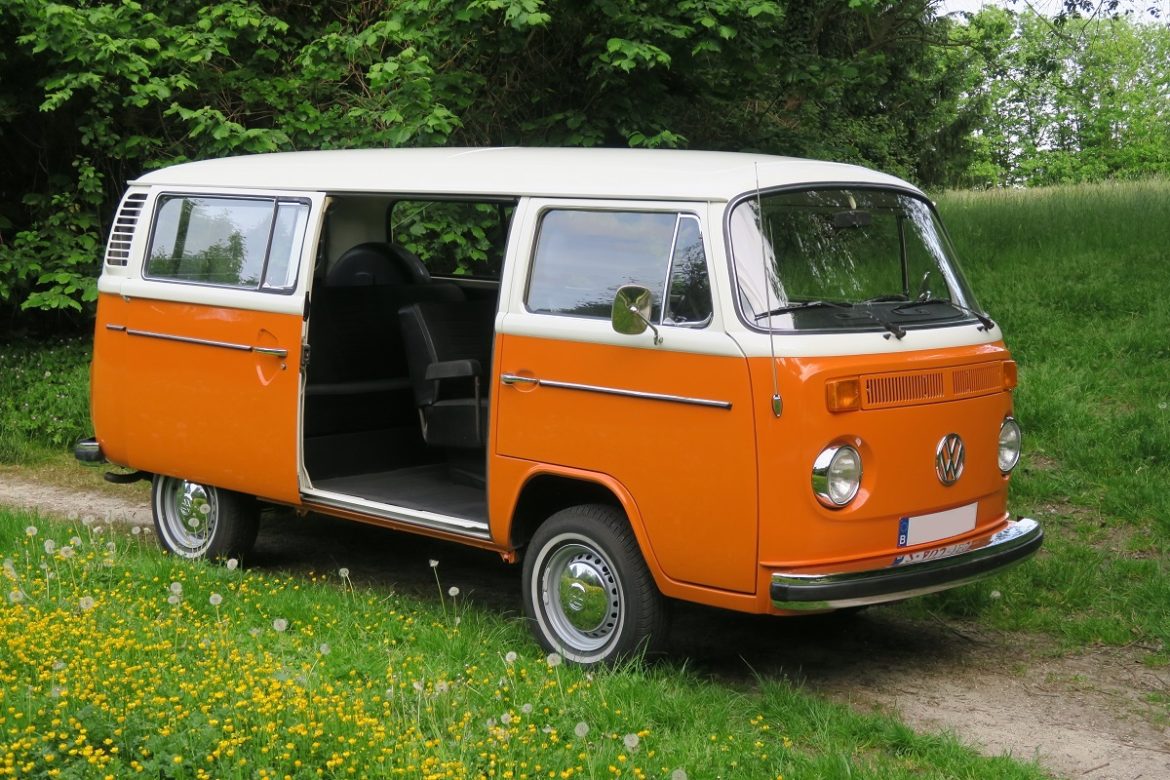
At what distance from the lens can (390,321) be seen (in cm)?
827

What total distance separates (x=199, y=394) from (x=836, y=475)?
378cm

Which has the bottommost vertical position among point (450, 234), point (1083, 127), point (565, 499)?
point (565, 499)

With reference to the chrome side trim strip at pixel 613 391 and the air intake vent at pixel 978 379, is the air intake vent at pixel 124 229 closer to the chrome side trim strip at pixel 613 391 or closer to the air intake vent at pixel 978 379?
the chrome side trim strip at pixel 613 391

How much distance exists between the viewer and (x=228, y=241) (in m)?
7.70

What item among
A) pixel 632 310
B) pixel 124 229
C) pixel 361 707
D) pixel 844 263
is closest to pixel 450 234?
pixel 124 229

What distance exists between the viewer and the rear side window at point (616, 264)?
18.6 feet

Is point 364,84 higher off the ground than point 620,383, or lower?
higher

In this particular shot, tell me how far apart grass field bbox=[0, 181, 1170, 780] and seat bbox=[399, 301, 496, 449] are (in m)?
0.92

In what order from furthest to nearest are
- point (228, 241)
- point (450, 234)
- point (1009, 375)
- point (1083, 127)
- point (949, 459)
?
point (1083, 127) → point (450, 234) → point (228, 241) → point (1009, 375) → point (949, 459)

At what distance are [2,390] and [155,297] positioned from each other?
216 inches

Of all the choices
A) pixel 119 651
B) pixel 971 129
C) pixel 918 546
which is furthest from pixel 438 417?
pixel 971 129

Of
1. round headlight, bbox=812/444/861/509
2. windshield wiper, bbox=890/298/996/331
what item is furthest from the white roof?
round headlight, bbox=812/444/861/509

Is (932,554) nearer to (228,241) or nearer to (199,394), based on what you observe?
(199,394)

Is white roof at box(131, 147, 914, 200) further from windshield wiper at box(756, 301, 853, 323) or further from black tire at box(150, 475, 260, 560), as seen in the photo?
black tire at box(150, 475, 260, 560)
